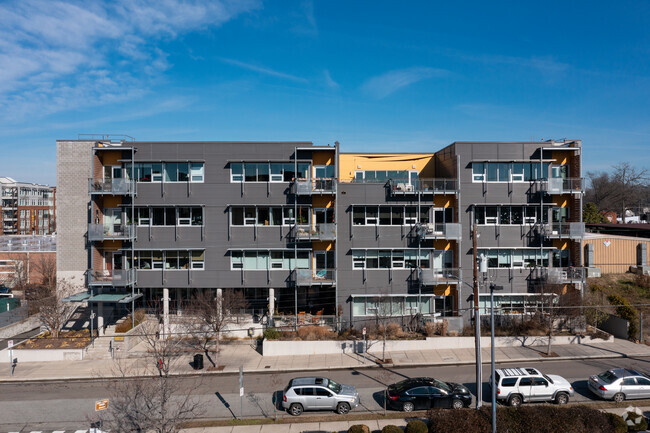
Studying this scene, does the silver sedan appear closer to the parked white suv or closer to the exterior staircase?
the parked white suv

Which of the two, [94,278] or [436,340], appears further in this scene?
[94,278]

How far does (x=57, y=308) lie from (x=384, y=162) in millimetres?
26532

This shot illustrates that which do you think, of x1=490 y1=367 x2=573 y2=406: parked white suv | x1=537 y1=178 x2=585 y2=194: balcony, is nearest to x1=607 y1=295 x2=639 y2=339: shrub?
x1=537 y1=178 x2=585 y2=194: balcony

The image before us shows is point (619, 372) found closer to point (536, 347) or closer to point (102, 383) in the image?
point (536, 347)

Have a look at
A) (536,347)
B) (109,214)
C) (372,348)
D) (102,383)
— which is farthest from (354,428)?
(109,214)

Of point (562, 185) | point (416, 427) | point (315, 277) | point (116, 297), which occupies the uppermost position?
point (562, 185)

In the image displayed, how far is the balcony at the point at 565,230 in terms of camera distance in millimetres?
31812

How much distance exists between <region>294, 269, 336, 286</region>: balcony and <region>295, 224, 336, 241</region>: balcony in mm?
2354

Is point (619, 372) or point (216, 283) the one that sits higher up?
point (216, 283)

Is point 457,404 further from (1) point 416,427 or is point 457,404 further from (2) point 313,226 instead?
(2) point 313,226

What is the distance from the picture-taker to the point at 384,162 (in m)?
37.2

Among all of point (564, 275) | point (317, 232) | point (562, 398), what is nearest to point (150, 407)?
point (562, 398)

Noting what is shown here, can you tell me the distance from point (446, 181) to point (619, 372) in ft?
52.7

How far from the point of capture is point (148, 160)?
107 ft
